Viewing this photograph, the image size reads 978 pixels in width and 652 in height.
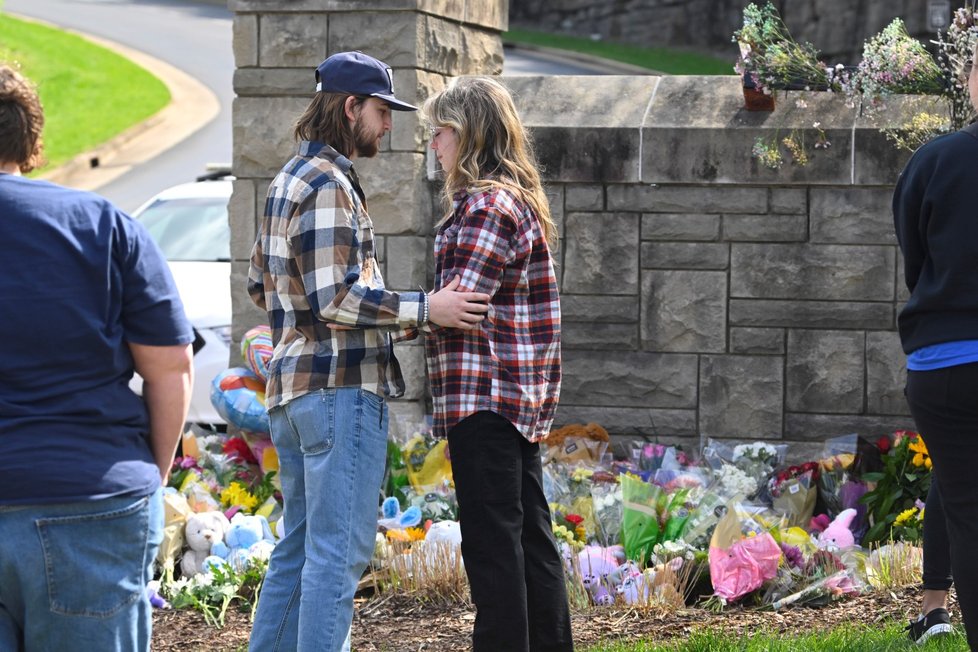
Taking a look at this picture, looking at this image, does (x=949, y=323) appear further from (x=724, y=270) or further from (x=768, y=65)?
(x=768, y=65)

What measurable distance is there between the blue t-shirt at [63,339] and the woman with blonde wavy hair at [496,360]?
1.06m

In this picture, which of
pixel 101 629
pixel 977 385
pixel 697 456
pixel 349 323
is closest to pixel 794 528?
pixel 697 456

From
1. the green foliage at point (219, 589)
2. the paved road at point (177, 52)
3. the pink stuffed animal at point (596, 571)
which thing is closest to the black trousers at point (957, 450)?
the pink stuffed animal at point (596, 571)

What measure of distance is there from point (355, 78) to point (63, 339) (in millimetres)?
→ 1211

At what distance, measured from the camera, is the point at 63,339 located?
2.54m

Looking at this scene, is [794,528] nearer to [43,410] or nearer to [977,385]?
[977,385]

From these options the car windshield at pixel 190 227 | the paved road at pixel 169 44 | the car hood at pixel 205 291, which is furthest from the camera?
the paved road at pixel 169 44

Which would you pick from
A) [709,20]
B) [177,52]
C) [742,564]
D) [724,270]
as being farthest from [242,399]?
[709,20]

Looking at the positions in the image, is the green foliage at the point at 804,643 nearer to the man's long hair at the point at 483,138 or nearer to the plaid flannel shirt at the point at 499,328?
the plaid flannel shirt at the point at 499,328

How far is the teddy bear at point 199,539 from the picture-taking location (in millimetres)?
4984

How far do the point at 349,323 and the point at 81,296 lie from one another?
90cm

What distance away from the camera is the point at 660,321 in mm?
6121

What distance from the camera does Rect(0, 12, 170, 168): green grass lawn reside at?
21375 mm

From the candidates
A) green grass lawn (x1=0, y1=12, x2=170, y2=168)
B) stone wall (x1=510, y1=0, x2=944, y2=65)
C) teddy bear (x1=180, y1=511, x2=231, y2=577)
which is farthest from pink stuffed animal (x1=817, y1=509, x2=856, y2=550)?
stone wall (x1=510, y1=0, x2=944, y2=65)
